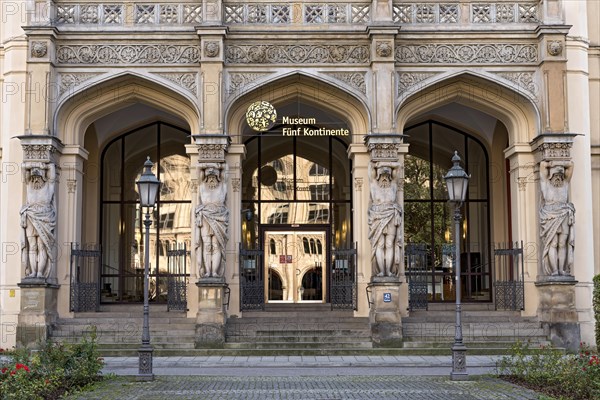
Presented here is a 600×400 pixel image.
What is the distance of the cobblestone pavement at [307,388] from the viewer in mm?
13562

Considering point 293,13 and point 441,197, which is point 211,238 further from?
point 441,197

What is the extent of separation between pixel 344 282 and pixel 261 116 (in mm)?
4901

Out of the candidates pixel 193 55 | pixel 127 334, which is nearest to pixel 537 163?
pixel 193 55

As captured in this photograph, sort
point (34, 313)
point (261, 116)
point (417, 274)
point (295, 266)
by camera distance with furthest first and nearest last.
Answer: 1. point (295, 266)
2. point (417, 274)
3. point (261, 116)
4. point (34, 313)

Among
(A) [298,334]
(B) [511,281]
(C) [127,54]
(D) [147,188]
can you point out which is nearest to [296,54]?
(C) [127,54]

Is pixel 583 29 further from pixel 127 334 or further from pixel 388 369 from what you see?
pixel 127 334

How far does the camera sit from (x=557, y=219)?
21.7m

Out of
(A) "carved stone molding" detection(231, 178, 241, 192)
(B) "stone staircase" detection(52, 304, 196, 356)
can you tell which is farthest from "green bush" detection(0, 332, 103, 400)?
(A) "carved stone molding" detection(231, 178, 241, 192)

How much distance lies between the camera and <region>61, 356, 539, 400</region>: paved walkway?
13.8 m

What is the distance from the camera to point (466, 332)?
71.2 feet

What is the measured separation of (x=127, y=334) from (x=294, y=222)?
766cm

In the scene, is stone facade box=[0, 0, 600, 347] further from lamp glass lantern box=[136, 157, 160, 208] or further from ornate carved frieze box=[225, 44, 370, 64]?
lamp glass lantern box=[136, 157, 160, 208]

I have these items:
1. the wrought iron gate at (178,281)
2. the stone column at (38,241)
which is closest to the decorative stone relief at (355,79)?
the wrought iron gate at (178,281)

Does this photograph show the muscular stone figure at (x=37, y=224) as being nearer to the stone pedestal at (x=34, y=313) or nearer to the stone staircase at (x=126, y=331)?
the stone pedestal at (x=34, y=313)
